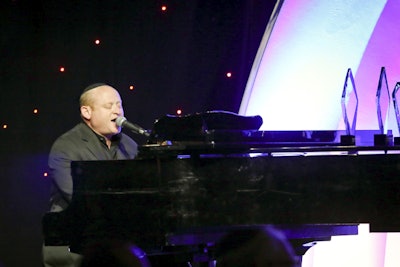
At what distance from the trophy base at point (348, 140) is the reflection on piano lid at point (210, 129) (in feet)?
0.38

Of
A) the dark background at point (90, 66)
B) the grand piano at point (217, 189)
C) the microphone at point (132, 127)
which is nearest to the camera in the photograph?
the grand piano at point (217, 189)

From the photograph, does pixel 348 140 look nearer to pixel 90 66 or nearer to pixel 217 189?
pixel 217 189

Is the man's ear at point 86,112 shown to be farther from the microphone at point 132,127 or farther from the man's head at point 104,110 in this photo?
the microphone at point 132,127

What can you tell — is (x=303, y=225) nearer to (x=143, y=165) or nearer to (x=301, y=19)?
(x=143, y=165)

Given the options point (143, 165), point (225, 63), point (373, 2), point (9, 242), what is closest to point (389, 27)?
point (373, 2)

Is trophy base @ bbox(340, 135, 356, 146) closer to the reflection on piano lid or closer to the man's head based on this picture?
the reflection on piano lid

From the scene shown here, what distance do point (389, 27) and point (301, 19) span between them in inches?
28.3

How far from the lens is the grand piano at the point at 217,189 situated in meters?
3.50

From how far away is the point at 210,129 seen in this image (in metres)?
3.69

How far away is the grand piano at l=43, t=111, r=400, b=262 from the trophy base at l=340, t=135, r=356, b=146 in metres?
0.07

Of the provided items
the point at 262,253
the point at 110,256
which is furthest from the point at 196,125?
the point at 110,256

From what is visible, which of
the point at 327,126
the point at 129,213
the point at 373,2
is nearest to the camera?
the point at 129,213

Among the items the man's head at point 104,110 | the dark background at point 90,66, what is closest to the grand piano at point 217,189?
the man's head at point 104,110

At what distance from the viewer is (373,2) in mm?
5805
